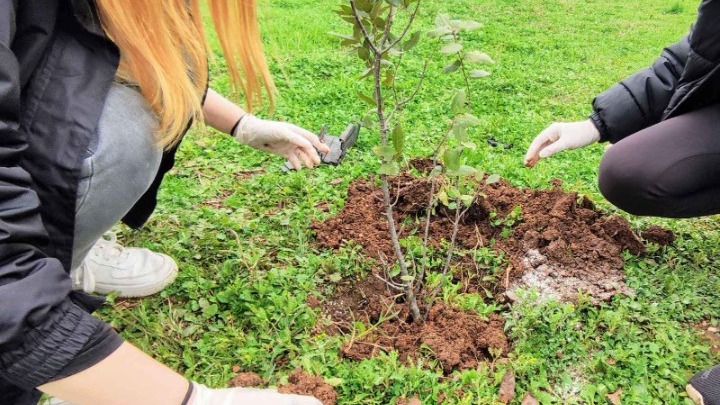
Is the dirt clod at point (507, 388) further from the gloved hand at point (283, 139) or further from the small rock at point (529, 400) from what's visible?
the gloved hand at point (283, 139)

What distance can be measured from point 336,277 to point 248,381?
19.8 inches

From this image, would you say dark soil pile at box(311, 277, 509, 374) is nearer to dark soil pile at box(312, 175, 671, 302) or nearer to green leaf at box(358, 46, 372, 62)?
dark soil pile at box(312, 175, 671, 302)

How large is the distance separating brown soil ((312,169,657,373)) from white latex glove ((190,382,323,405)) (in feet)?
1.40

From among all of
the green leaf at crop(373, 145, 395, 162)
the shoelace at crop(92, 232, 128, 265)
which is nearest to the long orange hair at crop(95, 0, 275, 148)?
the green leaf at crop(373, 145, 395, 162)

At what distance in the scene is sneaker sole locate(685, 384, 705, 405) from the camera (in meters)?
1.64

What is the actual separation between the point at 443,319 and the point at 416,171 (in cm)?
91

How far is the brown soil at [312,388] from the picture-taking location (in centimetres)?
158

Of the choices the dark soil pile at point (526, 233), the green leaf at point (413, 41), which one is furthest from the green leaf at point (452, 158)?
the dark soil pile at point (526, 233)

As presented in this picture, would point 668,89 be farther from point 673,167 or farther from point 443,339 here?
point 443,339

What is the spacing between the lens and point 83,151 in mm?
1272

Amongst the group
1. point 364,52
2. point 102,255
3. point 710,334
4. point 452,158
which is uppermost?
point 364,52

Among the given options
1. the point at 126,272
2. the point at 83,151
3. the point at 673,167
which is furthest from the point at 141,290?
the point at 673,167

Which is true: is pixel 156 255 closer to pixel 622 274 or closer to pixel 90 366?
pixel 90 366

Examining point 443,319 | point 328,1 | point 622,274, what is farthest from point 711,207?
point 328,1
